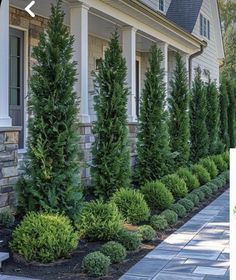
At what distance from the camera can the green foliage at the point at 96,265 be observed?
15.0ft

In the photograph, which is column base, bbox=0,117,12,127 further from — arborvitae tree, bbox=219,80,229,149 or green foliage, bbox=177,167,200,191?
arborvitae tree, bbox=219,80,229,149

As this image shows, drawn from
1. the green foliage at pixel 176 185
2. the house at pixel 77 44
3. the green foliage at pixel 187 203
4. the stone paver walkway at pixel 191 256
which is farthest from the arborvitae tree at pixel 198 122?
the stone paver walkway at pixel 191 256

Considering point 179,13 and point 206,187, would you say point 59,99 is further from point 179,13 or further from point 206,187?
point 179,13

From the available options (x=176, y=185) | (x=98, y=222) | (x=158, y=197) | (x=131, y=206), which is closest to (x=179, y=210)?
(x=158, y=197)

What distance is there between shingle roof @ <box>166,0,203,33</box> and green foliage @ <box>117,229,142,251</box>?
14.1m

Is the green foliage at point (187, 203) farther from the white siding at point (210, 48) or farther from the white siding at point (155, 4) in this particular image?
the white siding at point (210, 48)

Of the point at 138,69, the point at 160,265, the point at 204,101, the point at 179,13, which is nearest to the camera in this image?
the point at 160,265

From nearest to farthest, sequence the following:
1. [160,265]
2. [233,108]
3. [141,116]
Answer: [160,265], [141,116], [233,108]

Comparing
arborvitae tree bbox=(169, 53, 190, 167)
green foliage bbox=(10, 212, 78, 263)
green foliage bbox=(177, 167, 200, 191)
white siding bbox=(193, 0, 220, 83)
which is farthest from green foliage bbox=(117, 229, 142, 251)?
white siding bbox=(193, 0, 220, 83)

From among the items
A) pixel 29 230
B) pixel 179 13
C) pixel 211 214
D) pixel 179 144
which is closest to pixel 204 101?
pixel 179 144

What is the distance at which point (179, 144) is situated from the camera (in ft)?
36.6

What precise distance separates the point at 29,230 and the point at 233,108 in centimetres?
1313

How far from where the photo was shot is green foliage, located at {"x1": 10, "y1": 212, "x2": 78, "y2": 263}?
16.1 feet

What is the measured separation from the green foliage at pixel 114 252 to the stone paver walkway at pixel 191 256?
18 cm
